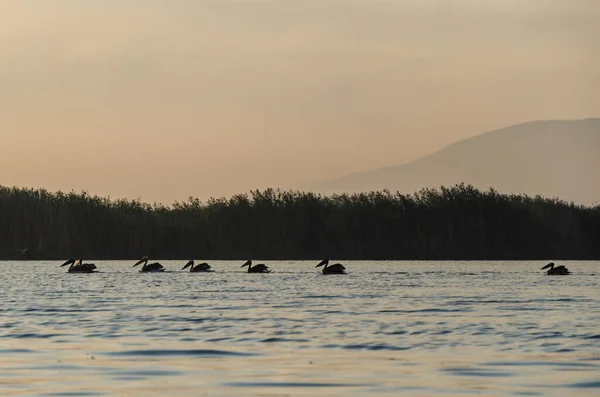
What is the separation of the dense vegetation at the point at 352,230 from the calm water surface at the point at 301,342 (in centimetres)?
4087

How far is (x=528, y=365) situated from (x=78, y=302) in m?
19.7

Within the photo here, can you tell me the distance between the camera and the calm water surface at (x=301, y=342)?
695 inches

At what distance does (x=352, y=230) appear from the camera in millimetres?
85625

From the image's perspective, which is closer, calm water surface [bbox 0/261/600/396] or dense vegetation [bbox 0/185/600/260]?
calm water surface [bbox 0/261/600/396]

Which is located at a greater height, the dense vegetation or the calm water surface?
the dense vegetation

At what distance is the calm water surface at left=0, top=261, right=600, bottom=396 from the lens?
17.7 meters

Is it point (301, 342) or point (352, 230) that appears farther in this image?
point (352, 230)

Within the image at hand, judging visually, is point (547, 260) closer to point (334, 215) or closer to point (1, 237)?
point (334, 215)

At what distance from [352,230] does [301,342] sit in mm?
62156

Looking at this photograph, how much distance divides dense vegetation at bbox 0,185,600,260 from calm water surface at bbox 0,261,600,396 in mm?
40872

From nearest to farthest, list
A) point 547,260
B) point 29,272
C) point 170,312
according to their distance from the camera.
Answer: point 170,312
point 29,272
point 547,260

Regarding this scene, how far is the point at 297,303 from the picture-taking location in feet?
117

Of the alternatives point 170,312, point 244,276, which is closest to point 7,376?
point 170,312

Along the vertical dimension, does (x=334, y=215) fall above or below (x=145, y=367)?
above
